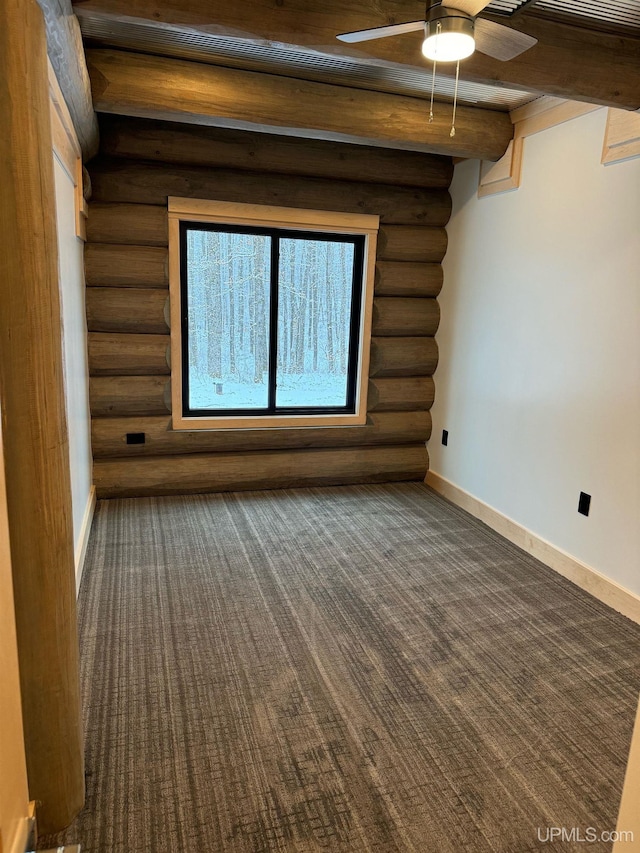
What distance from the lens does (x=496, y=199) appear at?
382 centimetres

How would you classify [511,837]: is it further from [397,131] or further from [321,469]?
[397,131]

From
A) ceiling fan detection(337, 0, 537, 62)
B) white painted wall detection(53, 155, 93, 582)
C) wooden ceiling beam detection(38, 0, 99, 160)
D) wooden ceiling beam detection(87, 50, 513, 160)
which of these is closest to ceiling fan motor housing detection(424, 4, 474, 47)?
ceiling fan detection(337, 0, 537, 62)

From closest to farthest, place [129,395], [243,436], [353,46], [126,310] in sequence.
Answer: [353,46], [126,310], [129,395], [243,436]

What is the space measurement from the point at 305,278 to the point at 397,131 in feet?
4.39

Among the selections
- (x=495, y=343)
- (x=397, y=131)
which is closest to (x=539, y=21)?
(x=397, y=131)

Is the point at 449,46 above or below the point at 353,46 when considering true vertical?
below

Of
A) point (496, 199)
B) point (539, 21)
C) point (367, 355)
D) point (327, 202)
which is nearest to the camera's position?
point (539, 21)

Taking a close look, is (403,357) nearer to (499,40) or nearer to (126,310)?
(126,310)

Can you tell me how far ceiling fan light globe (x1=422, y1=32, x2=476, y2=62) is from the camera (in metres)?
1.94

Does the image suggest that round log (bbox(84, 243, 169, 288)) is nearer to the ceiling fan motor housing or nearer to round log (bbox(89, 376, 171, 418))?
round log (bbox(89, 376, 171, 418))

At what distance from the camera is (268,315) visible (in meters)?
4.37

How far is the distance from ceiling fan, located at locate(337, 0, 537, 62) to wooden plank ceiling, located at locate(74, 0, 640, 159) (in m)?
0.28

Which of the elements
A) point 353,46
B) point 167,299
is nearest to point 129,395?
point 167,299

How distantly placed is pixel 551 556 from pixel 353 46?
2818mm
